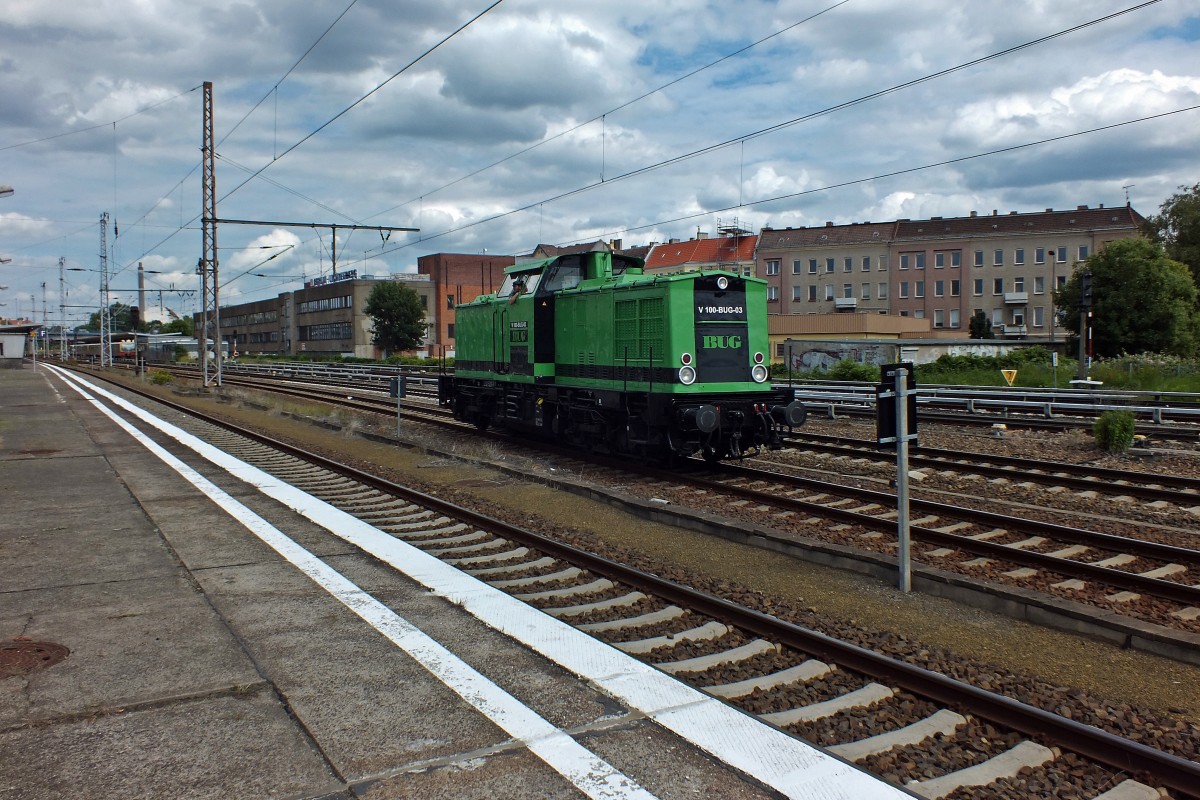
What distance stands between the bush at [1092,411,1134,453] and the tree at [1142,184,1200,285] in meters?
50.9

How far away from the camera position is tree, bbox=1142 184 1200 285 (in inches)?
2324

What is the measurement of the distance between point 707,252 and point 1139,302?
135 feet

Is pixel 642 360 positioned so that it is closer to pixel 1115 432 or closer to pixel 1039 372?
pixel 1115 432

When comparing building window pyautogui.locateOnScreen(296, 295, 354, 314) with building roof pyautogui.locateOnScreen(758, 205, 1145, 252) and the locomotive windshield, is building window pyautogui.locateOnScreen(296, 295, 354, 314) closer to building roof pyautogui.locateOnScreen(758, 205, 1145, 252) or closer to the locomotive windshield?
building roof pyautogui.locateOnScreen(758, 205, 1145, 252)

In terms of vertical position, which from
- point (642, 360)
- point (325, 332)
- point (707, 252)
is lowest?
point (642, 360)

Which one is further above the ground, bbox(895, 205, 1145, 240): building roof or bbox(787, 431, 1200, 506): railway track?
bbox(895, 205, 1145, 240): building roof

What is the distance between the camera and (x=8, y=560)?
26.4ft

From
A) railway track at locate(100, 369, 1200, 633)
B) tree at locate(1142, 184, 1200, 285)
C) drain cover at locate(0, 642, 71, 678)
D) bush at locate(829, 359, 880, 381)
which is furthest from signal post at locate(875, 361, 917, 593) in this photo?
tree at locate(1142, 184, 1200, 285)

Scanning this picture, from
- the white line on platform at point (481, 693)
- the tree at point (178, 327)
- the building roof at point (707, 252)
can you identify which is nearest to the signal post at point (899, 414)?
the white line on platform at point (481, 693)

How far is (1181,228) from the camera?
61625 mm

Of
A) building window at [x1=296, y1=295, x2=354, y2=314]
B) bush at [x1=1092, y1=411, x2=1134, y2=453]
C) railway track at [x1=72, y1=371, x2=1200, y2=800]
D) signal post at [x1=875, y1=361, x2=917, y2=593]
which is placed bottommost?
railway track at [x1=72, y1=371, x2=1200, y2=800]

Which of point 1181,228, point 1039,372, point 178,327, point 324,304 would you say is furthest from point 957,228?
point 178,327

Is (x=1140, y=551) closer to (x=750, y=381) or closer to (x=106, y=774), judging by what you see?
(x=750, y=381)

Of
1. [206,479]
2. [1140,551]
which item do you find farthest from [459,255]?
[1140,551]
